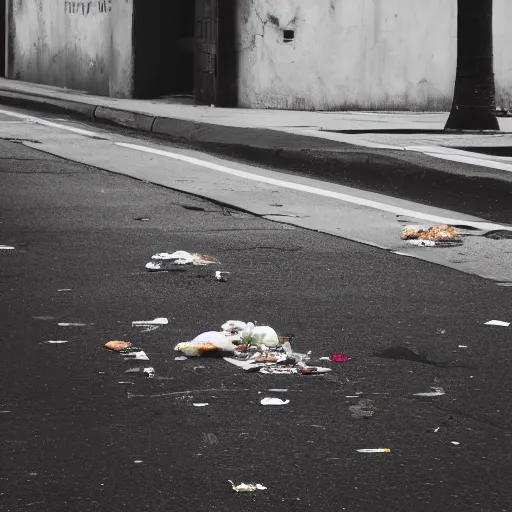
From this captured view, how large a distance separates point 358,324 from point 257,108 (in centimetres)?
1256

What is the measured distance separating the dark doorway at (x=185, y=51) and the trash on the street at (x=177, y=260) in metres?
11.0

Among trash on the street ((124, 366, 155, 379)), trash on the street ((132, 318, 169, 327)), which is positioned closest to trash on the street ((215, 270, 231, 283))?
trash on the street ((132, 318, 169, 327))

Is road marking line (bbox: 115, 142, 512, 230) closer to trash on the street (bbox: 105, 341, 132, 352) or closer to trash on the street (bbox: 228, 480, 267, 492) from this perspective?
trash on the street (bbox: 105, 341, 132, 352)

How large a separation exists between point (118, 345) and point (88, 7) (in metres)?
16.9

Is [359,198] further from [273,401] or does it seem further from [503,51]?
[503,51]

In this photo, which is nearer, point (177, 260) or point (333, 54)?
point (177, 260)

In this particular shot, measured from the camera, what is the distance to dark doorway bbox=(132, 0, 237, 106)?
1811 cm

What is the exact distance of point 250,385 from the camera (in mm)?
4746

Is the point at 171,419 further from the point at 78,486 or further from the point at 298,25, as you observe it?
the point at 298,25

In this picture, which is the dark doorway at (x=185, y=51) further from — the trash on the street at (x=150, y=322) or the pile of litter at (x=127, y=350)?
the pile of litter at (x=127, y=350)

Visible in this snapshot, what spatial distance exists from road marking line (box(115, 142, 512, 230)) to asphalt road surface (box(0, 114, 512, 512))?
48.5 inches

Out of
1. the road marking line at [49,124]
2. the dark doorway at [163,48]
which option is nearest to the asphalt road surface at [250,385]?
the road marking line at [49,124]

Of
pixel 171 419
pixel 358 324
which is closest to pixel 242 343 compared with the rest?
pixel 358 324

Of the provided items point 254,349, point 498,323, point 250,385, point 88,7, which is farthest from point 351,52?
point 250,385
